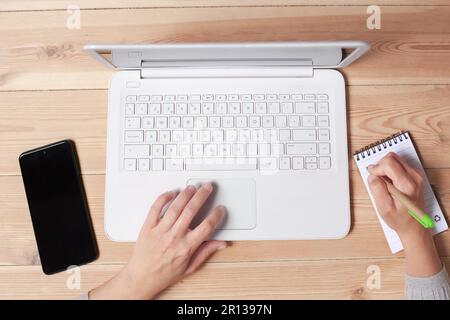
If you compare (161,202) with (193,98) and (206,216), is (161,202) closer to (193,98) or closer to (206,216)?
(206,216)

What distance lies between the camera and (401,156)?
0.74 meters

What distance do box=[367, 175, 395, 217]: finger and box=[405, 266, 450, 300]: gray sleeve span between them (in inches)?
5.2

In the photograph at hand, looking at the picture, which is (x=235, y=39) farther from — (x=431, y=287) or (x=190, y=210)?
(x=431, y=287)

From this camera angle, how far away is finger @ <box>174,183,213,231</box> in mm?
683

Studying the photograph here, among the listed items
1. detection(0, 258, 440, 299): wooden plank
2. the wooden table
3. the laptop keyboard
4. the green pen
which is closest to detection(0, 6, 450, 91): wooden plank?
the wooden table

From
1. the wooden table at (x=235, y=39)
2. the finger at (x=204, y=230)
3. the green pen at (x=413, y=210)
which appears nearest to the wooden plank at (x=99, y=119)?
the wooden table at (x=235, y=39)

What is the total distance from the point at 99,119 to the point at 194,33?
249 mm

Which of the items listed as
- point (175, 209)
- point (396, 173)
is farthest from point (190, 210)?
point (396, 173)

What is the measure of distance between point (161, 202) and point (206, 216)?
9cm

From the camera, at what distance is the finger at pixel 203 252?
2.32 ft

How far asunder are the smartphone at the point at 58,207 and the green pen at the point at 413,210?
0.54 metres

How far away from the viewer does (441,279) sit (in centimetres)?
69

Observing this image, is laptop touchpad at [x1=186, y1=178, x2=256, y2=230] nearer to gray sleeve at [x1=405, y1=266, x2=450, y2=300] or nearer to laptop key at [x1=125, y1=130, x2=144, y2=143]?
laptop key at [x1=125, y1=130, x2=144, y2=143]

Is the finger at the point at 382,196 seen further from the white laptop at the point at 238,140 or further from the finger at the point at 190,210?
the finger at the point at 190,210
